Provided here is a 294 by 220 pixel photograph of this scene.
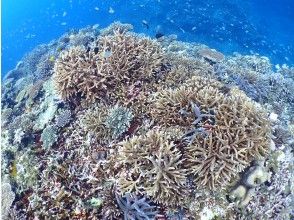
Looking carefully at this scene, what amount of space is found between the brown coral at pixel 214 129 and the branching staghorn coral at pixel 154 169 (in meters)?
0.28

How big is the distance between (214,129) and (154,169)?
1.10 metres

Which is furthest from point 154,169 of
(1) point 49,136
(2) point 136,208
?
(1) point 49,136

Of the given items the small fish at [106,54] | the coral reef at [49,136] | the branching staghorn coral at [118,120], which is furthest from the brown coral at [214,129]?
the coral reef at [49,136]

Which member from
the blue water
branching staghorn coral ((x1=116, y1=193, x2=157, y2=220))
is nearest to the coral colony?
branching staghorn coral ((x1=116, y1=193, x2=157, y2=220))

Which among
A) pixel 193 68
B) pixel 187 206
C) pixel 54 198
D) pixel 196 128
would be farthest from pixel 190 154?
pixel 193 68

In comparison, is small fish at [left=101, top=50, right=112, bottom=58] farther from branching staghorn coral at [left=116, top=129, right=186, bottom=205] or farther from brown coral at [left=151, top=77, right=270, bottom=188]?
branching staghorn coral at [left=116, top=129, right=186, bottom=205]

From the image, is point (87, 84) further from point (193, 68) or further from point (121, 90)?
point (193, 68)

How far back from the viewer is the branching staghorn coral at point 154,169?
467 centimetres

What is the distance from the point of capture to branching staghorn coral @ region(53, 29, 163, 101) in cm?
617

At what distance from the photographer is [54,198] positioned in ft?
17.6

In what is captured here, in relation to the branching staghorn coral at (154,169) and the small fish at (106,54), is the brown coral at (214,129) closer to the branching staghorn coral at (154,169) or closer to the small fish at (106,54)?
the branching staghorn coral at (154,169)

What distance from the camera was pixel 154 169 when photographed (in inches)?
184

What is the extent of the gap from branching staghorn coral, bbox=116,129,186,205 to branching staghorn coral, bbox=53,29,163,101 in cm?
161

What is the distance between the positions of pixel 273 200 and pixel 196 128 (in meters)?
1.92
